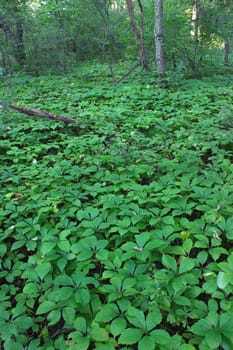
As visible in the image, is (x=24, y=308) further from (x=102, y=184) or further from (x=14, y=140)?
(x=14, y=140)

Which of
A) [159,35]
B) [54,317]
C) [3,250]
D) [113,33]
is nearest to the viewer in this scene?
[54,317]

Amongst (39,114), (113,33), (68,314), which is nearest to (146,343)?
(68,314)

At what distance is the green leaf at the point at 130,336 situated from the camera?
4.58 ft

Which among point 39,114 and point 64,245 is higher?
point 39,114

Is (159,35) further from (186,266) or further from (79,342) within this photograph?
(79,342)

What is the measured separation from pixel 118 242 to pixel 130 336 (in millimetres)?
728

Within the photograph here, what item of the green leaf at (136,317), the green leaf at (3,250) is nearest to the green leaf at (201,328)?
the green leaf at (136,317)

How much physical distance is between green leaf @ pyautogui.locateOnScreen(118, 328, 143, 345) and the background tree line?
6596mm

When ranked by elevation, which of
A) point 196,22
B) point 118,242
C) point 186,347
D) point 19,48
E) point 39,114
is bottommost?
point 186,347

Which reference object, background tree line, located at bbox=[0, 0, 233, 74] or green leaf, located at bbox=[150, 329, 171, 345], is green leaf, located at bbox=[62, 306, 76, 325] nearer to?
green leaf, located at bbox=[150, 329, 171, 345]

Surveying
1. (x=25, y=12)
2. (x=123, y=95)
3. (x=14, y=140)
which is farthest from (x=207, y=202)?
(x=25, y=12)

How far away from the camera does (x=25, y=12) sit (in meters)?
9.01

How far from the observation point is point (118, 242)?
81.7 inches

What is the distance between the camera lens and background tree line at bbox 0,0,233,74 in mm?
7598
